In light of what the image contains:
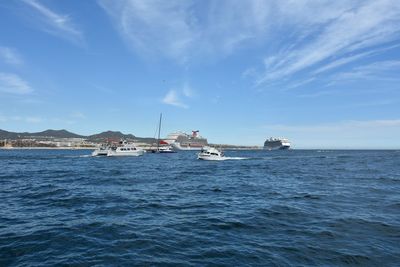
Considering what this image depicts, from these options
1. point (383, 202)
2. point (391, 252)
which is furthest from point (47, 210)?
point (383, 202)

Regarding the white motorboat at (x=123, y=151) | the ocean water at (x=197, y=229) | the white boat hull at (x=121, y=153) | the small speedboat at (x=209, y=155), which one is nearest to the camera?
the ocean water at (x=197, y=229)

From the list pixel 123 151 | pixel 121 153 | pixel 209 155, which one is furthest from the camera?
pixel 123 151

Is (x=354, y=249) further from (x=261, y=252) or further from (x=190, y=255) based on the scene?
(x=190, y=255)

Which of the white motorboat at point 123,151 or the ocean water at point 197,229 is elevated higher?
the white motorboat at point 123,151

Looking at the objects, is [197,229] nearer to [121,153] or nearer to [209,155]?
[209,155]

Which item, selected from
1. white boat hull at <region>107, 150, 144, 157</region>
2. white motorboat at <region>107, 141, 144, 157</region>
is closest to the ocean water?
white boat hull at <region>107, 150, 144, 157</region>

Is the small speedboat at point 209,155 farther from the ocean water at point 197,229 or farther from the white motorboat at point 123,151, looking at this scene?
the ocean water at point 197,229

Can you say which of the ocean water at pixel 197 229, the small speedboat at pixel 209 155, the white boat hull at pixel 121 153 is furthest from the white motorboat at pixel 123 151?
the ocean water at pixel 197 229

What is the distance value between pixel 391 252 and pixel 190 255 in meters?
7.38

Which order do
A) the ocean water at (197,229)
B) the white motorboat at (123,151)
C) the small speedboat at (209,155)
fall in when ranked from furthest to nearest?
the white motorboat at (123,151) → the small speedboat at (209,155) → the ocean water at (197,229)

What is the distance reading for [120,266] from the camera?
10.8m

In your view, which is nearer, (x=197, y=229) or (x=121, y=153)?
(x=197, y=229)

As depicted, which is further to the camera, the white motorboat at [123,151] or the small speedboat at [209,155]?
the white motorboat at [123,151]

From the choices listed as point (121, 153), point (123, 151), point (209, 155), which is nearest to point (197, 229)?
point (209, 155)
